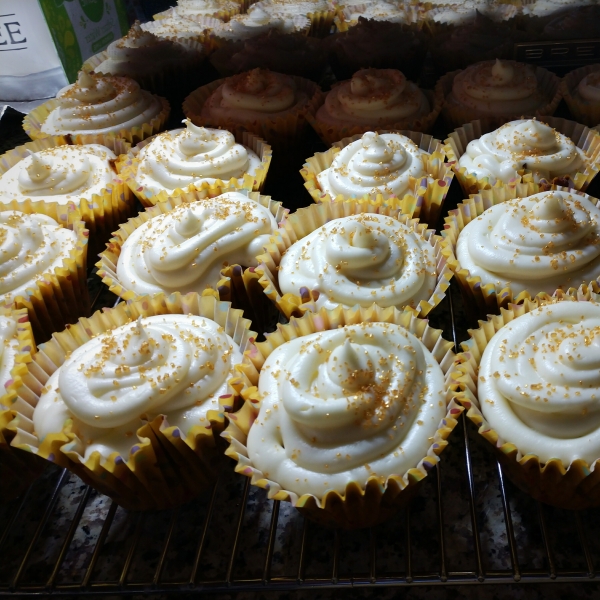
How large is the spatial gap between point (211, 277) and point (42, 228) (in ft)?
2.80

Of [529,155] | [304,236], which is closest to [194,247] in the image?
[304,236]

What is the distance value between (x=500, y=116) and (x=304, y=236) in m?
1.29

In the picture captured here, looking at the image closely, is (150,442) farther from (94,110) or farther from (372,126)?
(94,110)

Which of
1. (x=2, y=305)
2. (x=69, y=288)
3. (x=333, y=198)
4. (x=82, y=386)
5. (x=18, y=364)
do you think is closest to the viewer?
(x=82, y=386)

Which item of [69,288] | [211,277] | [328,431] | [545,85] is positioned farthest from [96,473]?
[545,85]

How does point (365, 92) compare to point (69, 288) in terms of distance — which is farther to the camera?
point (365, 92)

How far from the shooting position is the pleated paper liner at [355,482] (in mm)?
1385

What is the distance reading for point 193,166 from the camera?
8.35 feet

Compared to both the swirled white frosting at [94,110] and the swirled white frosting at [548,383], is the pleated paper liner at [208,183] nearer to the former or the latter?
the swirled white frosting at [94,110]

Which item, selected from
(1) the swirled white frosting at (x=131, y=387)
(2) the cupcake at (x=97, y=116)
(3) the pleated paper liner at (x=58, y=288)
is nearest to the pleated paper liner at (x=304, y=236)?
(1) the swirled white frosting at (x=131, y=387)

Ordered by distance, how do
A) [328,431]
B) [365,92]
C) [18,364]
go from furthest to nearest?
[365,92], [18,364], [328,431]

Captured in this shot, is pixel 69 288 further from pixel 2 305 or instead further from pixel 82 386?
pixel 82 386

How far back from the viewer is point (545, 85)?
113 inches

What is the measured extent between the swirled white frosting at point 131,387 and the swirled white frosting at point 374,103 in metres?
1.64
